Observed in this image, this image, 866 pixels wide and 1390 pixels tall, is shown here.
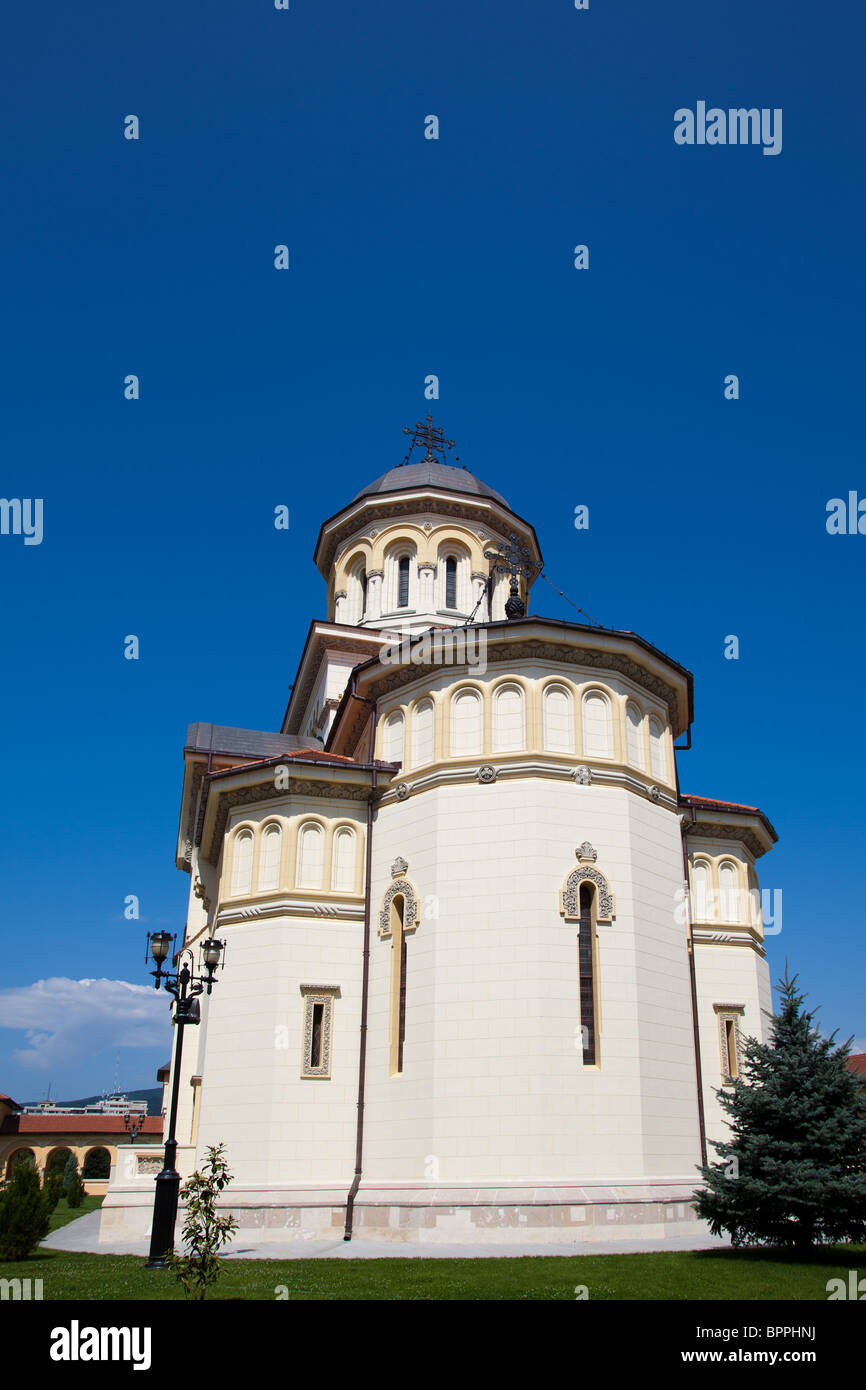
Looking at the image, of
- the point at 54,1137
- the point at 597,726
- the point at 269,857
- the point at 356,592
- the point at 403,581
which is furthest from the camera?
the point at 54,1137

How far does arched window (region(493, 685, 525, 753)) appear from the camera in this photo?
17.1 meters

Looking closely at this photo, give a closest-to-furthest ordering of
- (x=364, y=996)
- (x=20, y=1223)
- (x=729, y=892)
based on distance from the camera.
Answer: (x=20, y=1223)
(x=364, y=996)
(x=729, y=892)

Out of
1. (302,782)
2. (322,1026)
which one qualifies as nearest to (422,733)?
(302,782)

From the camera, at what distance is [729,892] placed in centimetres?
2097

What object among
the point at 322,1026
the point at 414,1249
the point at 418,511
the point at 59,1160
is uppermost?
the point at 418,511

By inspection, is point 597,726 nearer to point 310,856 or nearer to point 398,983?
point 398,983

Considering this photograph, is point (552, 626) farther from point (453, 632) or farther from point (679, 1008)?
point (679, 1008)

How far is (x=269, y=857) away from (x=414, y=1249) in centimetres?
698

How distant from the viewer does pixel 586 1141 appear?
14844 millimetres

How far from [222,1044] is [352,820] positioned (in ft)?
14.6

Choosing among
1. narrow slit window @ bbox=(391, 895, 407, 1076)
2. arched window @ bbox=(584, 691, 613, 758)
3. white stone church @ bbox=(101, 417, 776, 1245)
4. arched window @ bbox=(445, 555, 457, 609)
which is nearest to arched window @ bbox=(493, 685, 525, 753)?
white stone church @ bbox=(101, 417, 776, 1245)

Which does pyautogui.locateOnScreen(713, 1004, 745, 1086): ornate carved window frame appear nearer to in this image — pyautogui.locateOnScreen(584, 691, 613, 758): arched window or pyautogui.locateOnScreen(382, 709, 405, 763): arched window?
pyautogui.locateOnScreen(584, 691, 613, 758): arched window

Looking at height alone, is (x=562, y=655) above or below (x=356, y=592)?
below
